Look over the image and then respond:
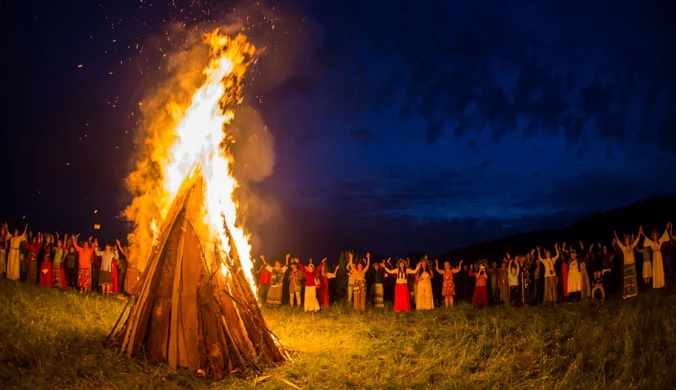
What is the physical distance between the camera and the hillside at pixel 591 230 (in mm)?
28328

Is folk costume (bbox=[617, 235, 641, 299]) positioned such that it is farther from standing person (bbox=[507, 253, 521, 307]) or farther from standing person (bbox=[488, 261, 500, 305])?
standing person (bbox=[488, 261, 500, 305])

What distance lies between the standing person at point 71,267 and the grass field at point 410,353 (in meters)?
5.44

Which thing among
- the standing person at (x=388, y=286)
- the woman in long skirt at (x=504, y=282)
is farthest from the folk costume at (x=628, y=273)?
the standing person at (x=388, y=286)

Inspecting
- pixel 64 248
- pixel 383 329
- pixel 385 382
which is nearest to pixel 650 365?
pixel 385 382

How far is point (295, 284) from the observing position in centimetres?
1883

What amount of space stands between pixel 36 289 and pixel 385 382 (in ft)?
35.4

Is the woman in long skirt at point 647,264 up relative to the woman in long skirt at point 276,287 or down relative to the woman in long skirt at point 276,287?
up

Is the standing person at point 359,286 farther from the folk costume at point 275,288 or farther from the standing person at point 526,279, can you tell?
the standing person at point 526,279

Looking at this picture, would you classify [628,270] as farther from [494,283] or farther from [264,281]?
[264,281]

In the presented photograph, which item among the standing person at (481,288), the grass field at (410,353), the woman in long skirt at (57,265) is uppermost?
the woman in long skirt at (57,265)

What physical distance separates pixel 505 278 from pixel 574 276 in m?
2.08

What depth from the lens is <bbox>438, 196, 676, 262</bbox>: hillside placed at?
28.3 m

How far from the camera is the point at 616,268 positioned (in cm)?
1809

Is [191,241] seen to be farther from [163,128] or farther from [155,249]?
[163,128]
